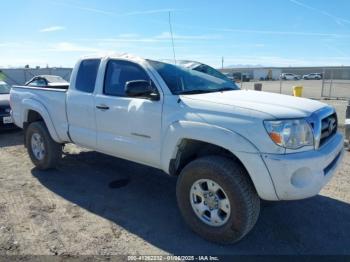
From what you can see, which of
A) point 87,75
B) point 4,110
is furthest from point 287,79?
point 87,75

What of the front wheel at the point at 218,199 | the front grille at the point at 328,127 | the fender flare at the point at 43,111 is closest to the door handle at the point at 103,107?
the fender flare at the point at 43,111

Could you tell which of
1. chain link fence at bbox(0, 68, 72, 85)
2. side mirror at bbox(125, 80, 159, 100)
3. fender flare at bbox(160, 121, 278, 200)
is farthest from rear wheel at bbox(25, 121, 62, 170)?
chain link fence at bbox(0, 68, 72, 85)

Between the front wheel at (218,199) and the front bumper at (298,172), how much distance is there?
13.4 inches

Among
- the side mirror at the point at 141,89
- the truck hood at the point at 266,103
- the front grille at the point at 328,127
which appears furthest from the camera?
the side mirror at the point at 141,89

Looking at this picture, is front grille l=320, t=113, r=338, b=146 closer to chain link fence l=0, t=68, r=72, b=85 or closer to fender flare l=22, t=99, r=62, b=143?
fender flare l=22, t=99, r=62, b=143

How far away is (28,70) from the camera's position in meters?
24.2

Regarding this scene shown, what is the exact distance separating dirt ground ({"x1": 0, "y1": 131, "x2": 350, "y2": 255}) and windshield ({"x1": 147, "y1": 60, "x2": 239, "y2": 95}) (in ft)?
5.10

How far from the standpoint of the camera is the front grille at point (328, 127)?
3.44 meters

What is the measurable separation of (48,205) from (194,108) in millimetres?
2459

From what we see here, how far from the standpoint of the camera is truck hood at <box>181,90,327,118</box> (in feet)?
10.5

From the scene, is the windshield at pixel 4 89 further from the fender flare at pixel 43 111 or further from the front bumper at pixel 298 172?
the front bumper at pixel 298 172

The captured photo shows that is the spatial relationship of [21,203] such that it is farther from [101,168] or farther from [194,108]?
[194,108]

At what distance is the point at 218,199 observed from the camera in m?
3.49

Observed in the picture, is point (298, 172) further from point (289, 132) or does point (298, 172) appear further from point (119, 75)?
point (119, 75)
